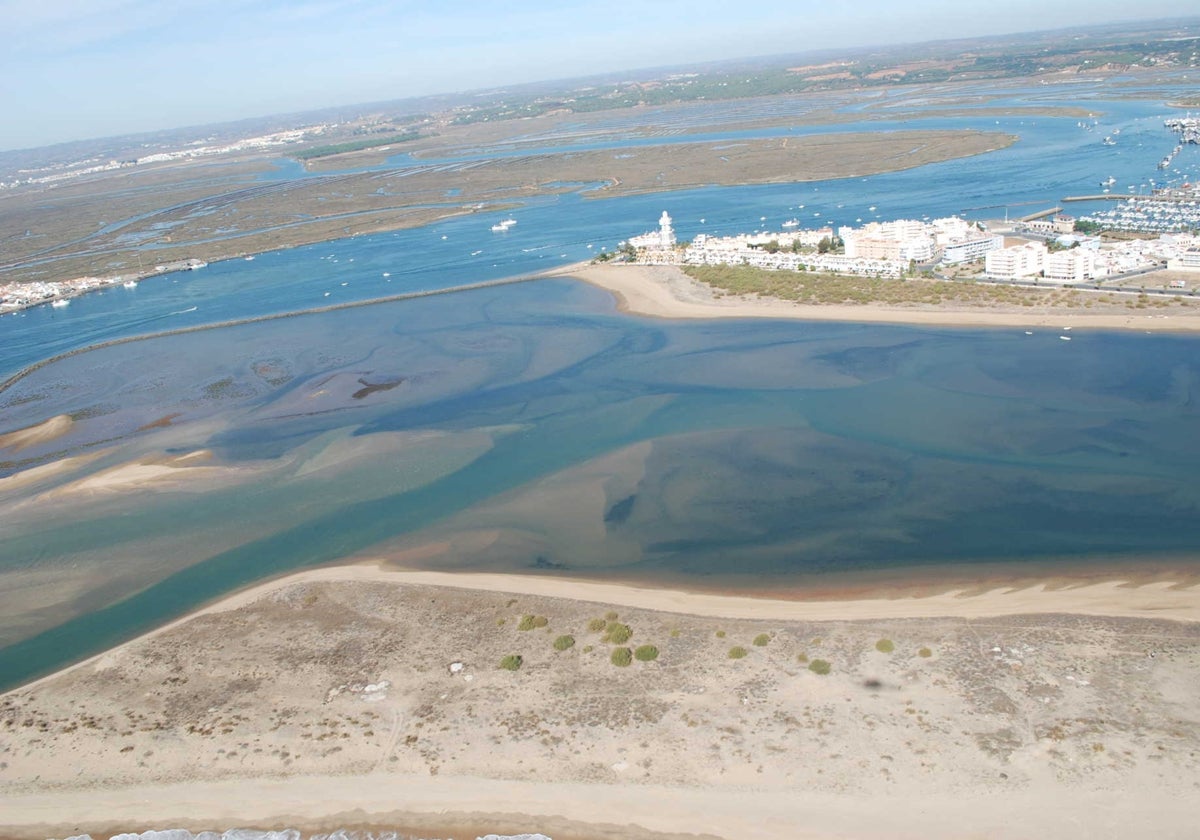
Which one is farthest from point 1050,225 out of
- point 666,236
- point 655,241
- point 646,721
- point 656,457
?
point 646,721

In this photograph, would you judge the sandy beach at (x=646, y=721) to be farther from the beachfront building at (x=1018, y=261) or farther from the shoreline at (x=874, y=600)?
the beachfront building at (x=1018, y=261)

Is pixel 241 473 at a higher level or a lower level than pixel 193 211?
lower

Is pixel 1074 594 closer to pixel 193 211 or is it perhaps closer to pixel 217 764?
pixel 217 764

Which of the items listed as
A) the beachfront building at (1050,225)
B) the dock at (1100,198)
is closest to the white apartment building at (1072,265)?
the beachfront building at (1050,225)

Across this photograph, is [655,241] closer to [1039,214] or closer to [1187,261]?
[1039,214]

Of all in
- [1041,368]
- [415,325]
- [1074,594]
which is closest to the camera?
[1074,594]

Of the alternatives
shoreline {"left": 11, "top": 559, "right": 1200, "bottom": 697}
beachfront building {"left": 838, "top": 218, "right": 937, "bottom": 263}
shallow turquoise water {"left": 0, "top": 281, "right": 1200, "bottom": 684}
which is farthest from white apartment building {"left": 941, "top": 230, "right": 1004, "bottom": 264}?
shoreline {"left": 11, "top": 559, "right": 1200, "bottom": 697}

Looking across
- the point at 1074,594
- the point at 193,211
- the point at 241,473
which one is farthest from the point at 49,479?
the point at 193,211

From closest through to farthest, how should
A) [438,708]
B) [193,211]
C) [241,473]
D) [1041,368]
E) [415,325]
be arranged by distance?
[438,708], [241,473], [1041,368], [415,325], [193,211]
